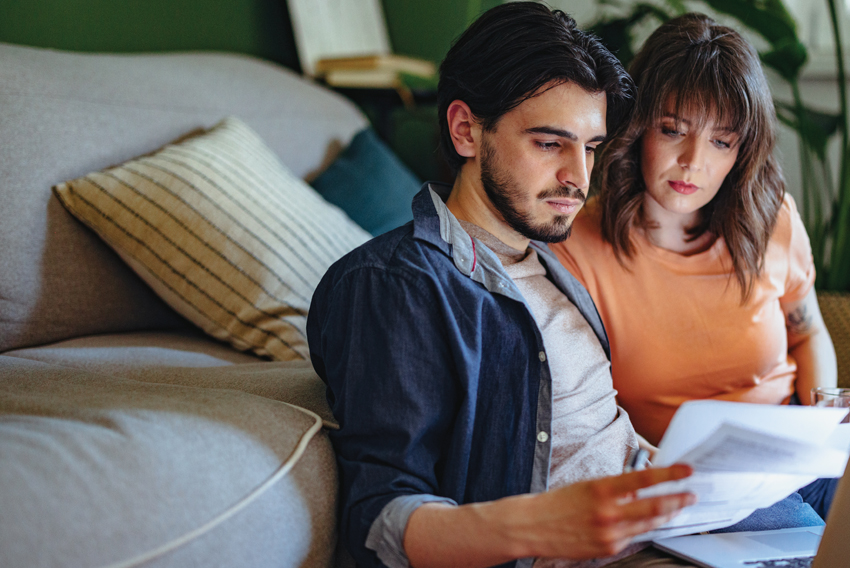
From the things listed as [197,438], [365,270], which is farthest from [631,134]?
[197,438]

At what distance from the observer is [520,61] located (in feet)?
2.76

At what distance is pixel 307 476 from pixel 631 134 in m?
0.73

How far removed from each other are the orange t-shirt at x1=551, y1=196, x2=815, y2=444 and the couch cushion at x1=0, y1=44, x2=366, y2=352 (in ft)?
2.54

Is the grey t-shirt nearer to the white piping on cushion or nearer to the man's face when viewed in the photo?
the man's face

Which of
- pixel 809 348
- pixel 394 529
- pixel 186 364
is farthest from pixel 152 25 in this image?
pixel 809 348

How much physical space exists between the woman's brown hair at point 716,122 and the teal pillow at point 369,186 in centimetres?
53

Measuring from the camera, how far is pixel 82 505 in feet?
1.80

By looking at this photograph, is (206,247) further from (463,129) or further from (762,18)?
(762,18)

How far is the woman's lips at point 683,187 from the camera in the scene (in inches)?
41.8

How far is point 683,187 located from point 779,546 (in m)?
0.54

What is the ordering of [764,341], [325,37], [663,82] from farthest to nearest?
[325,37] → [764,341] → [663,82]

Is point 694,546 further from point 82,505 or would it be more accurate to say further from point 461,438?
point 82,505

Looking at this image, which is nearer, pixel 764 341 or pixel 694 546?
pixel 694 546

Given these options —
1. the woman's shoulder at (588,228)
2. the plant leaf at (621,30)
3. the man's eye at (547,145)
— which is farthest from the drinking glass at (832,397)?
the plant leaf at (621,30)
